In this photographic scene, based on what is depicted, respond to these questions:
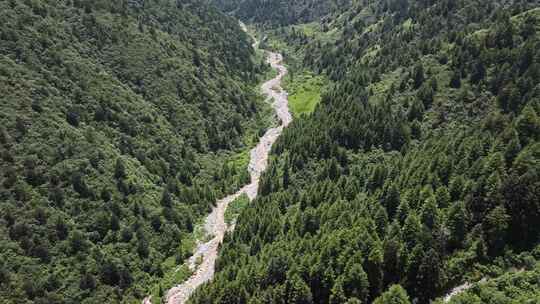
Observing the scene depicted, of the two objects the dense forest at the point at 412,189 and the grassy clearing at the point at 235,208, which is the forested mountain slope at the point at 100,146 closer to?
the grassy clearing at the point at 235,208

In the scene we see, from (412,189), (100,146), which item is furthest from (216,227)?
(412,189)

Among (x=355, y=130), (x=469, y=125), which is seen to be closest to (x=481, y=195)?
(x=469, y=125)

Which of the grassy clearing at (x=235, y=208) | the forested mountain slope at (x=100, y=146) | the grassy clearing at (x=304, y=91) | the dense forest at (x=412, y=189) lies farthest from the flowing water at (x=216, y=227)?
the dense forest at (x=412, y=189)

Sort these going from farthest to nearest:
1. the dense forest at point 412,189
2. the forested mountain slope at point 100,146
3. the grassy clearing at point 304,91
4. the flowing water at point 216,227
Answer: the grassy clearing at point 304,91
the flowing water at point 216,227
the forested mountain slope at point 100,146
the dense forest at point 412,189

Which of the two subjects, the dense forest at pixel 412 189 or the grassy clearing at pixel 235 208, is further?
the grassy clearing at pixel 235 208

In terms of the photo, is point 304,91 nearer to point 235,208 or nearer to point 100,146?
point 235,208

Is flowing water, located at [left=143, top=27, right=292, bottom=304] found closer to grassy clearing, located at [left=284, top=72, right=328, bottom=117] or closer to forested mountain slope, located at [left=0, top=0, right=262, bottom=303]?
forested mountain slope, located at [left=0, top=0, right=262, bottom=303]
